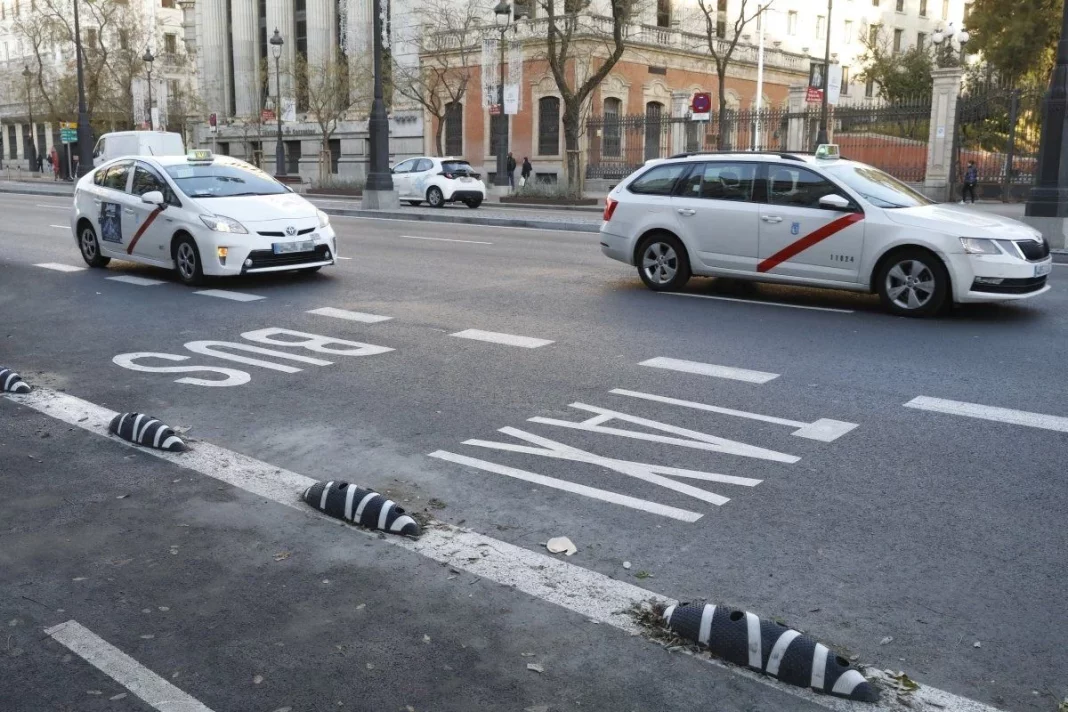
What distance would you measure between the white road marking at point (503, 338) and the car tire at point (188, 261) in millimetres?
4521

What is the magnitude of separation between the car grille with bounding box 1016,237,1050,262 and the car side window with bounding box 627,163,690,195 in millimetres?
3661

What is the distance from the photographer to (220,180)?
1336 cm

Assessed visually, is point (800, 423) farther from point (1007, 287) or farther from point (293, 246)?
point (293, 246)

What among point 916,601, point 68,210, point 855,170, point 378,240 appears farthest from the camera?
point 68,210

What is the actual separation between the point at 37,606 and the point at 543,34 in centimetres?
4541

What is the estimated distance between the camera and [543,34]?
46875 millimetres

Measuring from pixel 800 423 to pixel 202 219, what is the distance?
832cm

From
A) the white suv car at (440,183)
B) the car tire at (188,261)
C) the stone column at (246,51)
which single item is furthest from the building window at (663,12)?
the car tire at (188,261)

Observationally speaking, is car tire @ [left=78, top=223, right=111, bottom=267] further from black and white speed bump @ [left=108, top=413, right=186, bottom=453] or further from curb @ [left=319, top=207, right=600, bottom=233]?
curb @ [left=319, top=207, right=600, bottom=233]

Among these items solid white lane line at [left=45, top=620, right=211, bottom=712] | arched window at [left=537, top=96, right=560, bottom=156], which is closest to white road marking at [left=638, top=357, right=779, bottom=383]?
solid white lane line at [left=45, top=620, right=211, bottom=712]

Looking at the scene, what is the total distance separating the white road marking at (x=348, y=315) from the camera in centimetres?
1045

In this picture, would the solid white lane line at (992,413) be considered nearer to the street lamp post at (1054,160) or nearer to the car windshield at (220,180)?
the car windshield at (220,180)

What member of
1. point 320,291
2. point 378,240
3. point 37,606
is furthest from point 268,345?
point 378,240

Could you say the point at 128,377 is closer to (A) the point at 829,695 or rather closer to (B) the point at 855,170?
(A) the point at 829,695
